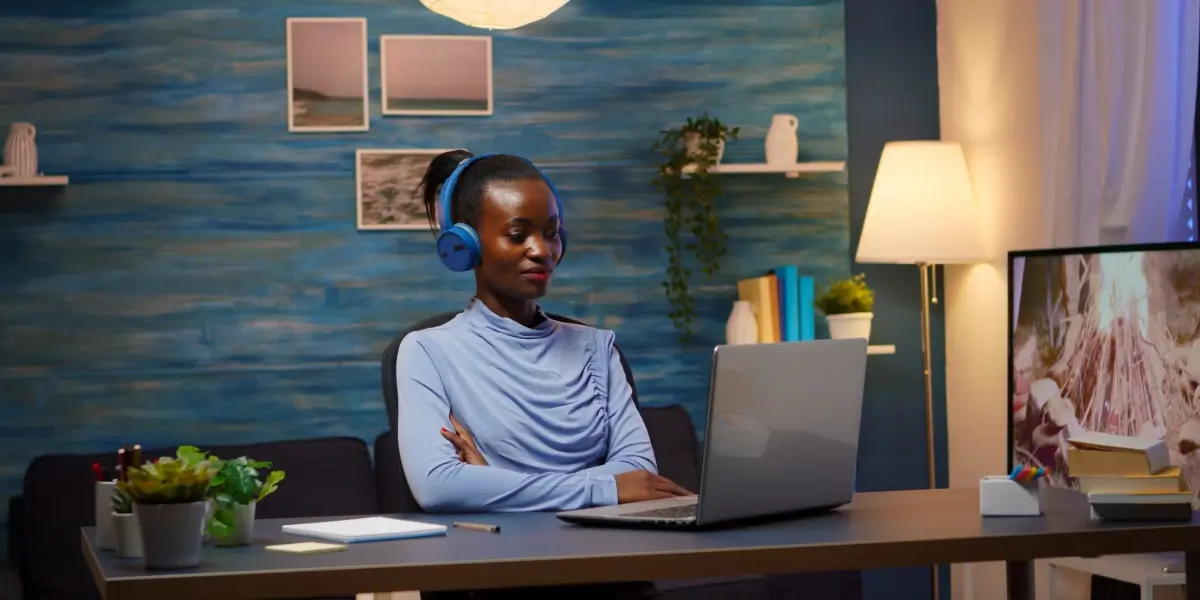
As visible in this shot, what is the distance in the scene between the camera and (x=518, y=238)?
246cm

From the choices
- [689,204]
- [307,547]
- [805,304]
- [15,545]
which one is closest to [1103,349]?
[805,304]

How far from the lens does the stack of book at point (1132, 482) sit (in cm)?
198

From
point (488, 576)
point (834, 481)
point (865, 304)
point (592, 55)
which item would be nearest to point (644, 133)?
point (592, 55)

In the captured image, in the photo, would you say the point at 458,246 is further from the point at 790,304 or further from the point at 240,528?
the point at 790,304

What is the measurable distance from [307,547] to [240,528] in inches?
5.8

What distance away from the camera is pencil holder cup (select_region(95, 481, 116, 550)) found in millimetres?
1910

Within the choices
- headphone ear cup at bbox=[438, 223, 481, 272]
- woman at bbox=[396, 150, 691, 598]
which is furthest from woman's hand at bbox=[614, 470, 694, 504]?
headphone ear cup at bbox=[438, 223, 481, 272]

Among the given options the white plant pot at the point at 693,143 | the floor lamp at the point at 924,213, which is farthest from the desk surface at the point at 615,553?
the white plant pot at the point at 693,143

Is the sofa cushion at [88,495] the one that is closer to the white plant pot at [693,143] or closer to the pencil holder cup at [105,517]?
the white plant pot at [693,143]

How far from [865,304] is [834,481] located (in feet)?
7.77

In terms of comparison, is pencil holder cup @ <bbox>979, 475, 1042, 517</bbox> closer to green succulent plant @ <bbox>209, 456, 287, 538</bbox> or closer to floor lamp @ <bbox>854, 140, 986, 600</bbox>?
green succulent plant @ <bbox>209, 456, 287, 538</bbox>

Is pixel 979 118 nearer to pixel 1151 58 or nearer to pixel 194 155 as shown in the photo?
pixel 1151 58

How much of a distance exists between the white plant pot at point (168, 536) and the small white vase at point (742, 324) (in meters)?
2.89

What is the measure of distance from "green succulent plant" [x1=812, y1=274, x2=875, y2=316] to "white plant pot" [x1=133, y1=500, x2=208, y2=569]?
9.98 feet
